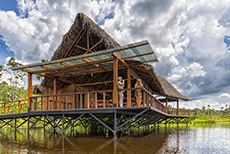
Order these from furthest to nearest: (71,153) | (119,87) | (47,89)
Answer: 1. (47,89)
2. (119,87)
3. (71,153)

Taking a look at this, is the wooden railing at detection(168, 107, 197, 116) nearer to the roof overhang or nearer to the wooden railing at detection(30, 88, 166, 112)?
the wooden railing at detection(30, 88, 166, 112)

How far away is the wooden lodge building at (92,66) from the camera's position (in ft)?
25.4

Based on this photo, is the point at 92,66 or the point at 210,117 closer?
the point at 92,66

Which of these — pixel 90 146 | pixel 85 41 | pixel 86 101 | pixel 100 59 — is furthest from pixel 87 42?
pixel 90 146

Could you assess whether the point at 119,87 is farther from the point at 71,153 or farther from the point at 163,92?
the point at 163,92

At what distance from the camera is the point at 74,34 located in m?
10.0

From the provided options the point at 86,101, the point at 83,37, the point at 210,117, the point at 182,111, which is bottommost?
the point at 210,117

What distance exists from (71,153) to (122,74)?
6.57 meters

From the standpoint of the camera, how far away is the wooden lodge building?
7750 mm

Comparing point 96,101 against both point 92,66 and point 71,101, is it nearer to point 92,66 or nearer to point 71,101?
point 92,66

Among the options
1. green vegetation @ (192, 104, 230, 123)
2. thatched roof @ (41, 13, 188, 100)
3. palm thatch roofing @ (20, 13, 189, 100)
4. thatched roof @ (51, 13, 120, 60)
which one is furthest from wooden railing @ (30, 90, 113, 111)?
green vegetation @ (192, 104, 230, 123)

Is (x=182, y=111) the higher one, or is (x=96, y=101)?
(x=96, y=101)

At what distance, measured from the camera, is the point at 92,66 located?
9.87m

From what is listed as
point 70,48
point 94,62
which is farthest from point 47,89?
point 94,62
